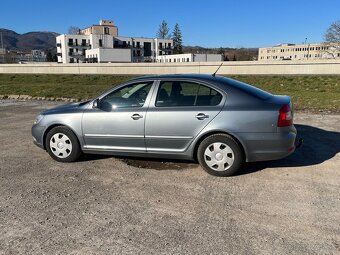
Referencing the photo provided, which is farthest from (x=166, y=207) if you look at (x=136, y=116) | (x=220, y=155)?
(x=136, y=116)

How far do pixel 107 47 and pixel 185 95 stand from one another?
10215 cm

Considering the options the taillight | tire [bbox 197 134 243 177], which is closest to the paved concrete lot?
tire [bbox 197 134 243 177]

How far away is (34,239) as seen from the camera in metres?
3.29

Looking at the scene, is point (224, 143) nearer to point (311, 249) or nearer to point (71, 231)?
point (311, 249)

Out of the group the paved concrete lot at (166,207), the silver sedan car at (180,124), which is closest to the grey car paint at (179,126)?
the silver sedan car at (180,124)

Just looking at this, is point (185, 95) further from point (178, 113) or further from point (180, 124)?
point (180, 124)

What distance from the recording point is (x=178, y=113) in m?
4.96

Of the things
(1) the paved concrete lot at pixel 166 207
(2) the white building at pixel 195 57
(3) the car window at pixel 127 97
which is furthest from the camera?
(2) the white building at pixel 195 57

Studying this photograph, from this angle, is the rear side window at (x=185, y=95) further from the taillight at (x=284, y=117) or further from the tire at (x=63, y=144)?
the tire at (x=63, y=144)

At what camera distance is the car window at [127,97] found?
526 centimetres

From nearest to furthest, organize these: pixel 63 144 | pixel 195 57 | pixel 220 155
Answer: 1. pixel 220 155
2. pixel 63 144
3. pixel 195 57

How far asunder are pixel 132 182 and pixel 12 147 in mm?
3326

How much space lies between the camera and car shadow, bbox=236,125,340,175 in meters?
Answer: 5.39

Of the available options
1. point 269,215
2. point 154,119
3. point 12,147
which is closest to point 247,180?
point 269,215
